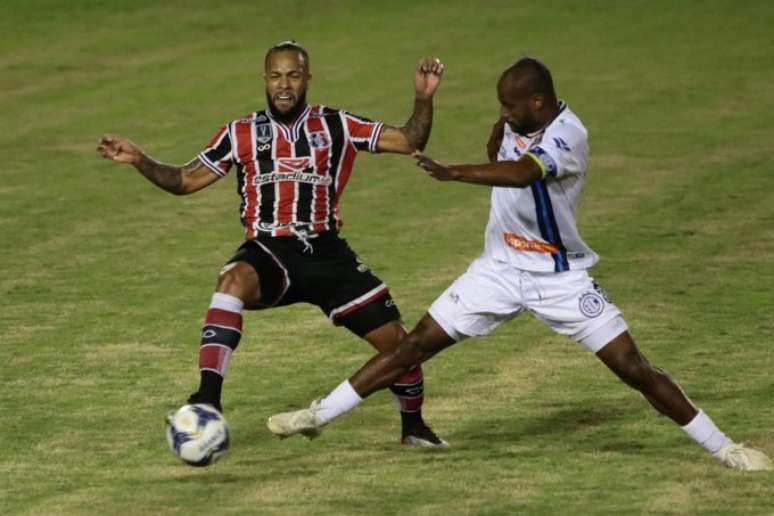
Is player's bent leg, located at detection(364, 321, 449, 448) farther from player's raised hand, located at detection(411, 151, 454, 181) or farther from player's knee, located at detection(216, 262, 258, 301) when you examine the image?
player's raised hand, located at detection(411, 151, 454, 181)

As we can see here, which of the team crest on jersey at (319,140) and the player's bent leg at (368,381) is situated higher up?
the team crest on jersey at (319,140)

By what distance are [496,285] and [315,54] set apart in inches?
777

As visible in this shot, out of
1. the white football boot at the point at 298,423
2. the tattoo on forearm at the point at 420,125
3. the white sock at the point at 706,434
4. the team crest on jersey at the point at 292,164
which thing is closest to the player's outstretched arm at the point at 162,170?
the team crest on jersey at the point at 292,164

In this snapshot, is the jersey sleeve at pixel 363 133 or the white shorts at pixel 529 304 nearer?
the white shorts at pixel 529 304

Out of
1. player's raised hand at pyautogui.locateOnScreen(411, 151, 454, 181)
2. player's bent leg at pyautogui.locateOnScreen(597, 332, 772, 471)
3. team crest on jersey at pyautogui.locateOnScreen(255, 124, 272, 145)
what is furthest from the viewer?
team crest on jersey at pyautogui.locateOnScreen(255, 124, 272, 145)

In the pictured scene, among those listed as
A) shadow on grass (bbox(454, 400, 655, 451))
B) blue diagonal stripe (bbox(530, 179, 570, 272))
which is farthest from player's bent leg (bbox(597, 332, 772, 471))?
shadow on grass (bbox(454, 400, 655, 451))

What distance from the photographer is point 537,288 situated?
9.73 meters

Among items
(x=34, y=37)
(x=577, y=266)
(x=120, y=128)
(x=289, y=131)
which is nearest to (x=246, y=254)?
(x=289, y=131)

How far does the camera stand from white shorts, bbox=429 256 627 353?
9.62 m

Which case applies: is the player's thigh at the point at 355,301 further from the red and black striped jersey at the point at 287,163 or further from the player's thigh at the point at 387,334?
the red and black striped jersey at the point at 287,163

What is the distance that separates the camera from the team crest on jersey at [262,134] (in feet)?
34.1

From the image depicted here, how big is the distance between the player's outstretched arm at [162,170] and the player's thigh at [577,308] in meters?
1.87

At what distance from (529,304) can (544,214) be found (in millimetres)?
450

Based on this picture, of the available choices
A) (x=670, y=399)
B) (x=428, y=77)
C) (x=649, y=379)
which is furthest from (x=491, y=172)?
(x=670, y=399)
